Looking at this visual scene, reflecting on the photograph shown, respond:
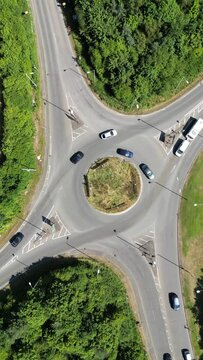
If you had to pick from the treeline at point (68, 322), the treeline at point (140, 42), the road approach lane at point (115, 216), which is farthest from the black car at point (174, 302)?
the treeline at point (140, 42)

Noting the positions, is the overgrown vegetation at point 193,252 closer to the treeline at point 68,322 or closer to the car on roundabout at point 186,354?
the car on roundabout at point 186,354

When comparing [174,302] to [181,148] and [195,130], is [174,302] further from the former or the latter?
[195,130]

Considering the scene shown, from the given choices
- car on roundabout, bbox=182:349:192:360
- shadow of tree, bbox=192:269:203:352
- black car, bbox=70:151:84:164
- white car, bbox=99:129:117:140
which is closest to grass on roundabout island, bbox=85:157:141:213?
black car, bbox=70:151:84:164

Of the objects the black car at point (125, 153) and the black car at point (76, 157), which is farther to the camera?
Answer: the black car at point (125, 153)

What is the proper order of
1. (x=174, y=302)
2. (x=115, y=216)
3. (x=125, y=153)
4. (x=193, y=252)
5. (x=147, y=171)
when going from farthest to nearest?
(x=125, y=153) < (x=147, y=171) < (x=115, y=216) < (x=193, y=252) < (x=174, y=302)

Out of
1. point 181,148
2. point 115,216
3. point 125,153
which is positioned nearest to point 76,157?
point 125,153

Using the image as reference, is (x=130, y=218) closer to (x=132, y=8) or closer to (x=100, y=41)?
(x=100, y=41)
